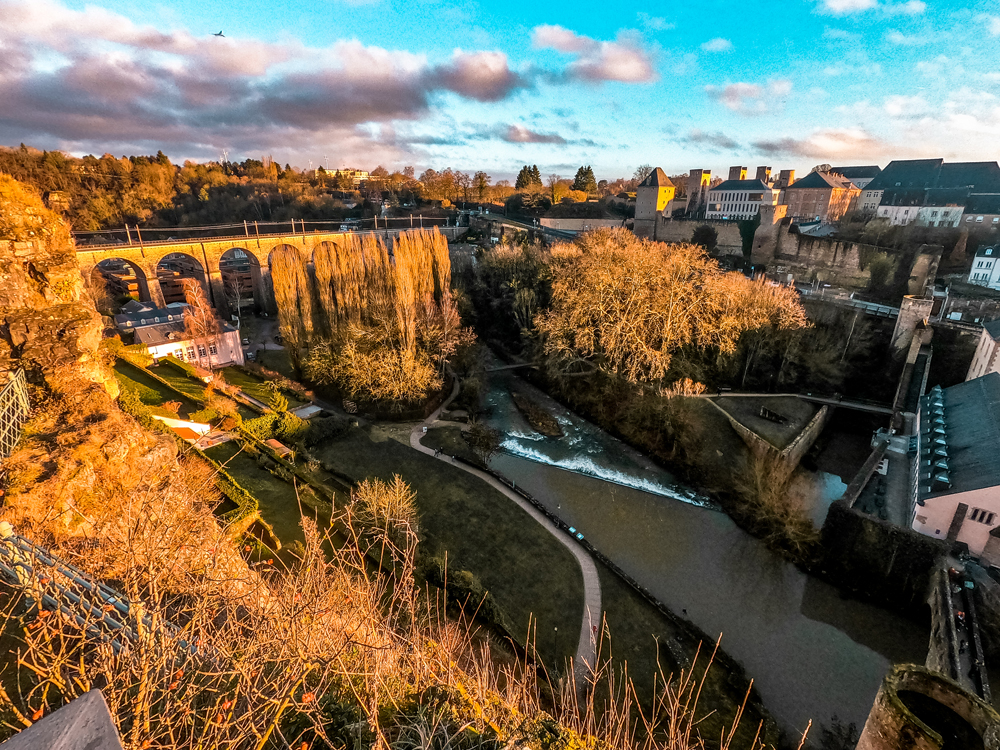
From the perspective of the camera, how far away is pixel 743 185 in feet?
171

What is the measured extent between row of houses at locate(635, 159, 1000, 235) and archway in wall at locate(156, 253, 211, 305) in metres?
42.1

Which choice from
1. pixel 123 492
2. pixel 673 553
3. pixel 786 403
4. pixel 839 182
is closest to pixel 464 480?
pixel 673 553

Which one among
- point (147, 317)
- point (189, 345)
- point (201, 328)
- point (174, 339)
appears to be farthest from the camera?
point (147, 317)

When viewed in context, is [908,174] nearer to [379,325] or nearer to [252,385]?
[379,325]

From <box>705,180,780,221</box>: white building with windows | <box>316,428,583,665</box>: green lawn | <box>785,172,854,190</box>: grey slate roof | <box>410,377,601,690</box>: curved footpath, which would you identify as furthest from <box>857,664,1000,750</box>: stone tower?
<box>705,180,780,221</box>: white building with windows

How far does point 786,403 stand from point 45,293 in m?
28.7

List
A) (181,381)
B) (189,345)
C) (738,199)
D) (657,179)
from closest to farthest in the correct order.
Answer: (181,381), (189,345), (657,179), (738,199)

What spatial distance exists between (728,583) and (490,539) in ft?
25.8

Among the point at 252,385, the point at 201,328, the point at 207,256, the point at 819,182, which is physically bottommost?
the point at 252,385

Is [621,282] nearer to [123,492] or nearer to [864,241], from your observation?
[123,492]

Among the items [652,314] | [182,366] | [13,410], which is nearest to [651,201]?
[652,314]

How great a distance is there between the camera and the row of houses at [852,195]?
36.3 metres

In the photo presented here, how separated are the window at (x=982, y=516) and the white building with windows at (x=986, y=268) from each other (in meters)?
26.2

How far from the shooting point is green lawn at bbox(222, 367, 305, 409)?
24.0m
